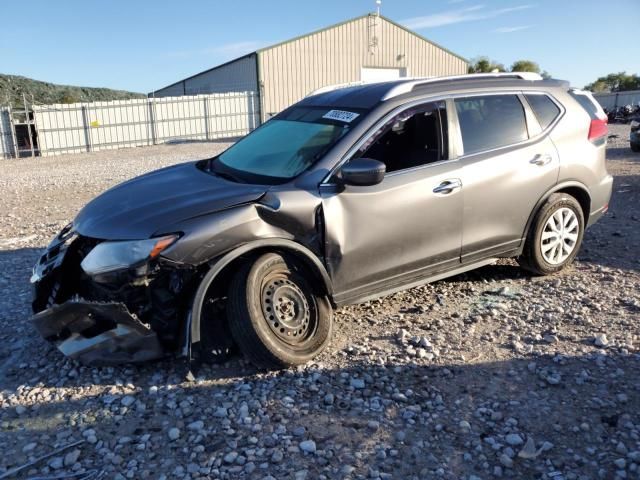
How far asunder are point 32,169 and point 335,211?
1691 cm

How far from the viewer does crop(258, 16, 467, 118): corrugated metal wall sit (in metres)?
Answer: 30.4

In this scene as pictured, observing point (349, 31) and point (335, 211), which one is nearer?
point (335, 211)

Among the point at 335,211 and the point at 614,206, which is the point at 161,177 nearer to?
the point at 335,211

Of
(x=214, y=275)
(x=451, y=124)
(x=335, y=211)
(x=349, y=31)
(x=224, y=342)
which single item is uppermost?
(x=349, y=31)

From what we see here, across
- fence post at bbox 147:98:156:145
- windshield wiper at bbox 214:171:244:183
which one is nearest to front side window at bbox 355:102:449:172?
windshield wiper at bbox 214:171:244:183

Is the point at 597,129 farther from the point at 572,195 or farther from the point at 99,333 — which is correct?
the point at 99,333

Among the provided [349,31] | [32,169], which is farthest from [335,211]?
[349,31]

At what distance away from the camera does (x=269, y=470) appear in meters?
2.78

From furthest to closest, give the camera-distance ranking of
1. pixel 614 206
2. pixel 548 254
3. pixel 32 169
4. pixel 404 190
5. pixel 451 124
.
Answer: pixel 32 169 < pixel 614 206 < pixel 548 254 < pixel 451 124 < pixel 404 190

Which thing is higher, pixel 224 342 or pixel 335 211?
pixel 335 211

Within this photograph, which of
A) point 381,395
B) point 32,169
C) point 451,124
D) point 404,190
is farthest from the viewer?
point 32,169

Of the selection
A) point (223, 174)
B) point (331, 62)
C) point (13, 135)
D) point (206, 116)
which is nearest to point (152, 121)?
point (206, 116)

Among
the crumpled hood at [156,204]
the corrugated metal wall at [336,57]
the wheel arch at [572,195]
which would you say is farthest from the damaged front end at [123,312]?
the corrugated metal wall at [336,57]

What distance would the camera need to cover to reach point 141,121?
26.0 m
